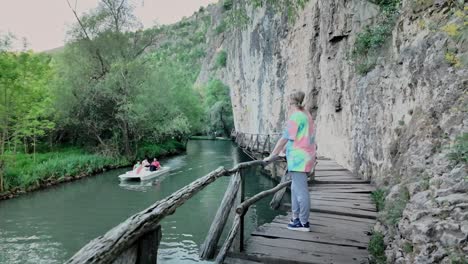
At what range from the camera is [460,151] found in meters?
3.29

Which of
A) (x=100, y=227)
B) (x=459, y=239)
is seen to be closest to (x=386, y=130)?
(x=459, y=239)

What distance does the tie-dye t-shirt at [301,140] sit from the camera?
4.40 meters

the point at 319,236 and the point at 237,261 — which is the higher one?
the point at 319,236

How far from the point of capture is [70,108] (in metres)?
22.9

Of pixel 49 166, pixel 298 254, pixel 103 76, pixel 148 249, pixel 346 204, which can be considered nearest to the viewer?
pixel 148 249

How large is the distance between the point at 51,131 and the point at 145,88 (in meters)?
6.88

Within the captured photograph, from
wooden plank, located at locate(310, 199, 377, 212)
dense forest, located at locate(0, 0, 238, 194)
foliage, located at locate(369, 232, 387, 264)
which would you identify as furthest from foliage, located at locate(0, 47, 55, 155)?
foliage, located at locate(369, 232, 387, 264)

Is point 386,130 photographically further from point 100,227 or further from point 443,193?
point 100,227

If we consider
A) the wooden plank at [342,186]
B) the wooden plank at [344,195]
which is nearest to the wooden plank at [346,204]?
the wooden plank at [344,195]

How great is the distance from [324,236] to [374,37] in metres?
5.75

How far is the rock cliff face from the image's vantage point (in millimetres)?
3010

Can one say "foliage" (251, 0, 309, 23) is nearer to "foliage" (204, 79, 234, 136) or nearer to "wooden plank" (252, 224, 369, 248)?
"wooden plank" (252, 224, 369, 248)

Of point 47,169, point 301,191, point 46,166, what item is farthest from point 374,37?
point 46,166

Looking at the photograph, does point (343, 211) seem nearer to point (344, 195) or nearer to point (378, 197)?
point (378, 197)
